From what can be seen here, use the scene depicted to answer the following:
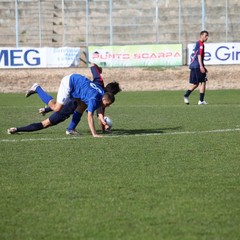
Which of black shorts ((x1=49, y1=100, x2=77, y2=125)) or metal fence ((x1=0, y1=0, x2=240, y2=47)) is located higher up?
metal fence ((x1=0, y1=0, x2=240, y2=47))

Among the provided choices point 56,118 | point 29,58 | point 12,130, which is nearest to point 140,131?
point 56,118

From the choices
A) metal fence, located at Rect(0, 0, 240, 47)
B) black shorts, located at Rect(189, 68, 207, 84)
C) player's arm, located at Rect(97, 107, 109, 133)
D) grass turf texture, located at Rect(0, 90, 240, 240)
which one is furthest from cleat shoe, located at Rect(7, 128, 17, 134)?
metal fence, located at Rect(0, 0, 240, 47)

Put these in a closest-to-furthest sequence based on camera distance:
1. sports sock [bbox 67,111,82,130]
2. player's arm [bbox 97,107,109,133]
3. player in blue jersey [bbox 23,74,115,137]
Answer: player in blue jersey [bbox 23,74,115,137] < player's arm [bbox 97,107,109,133] < sports sock [bbox 67,111,82,130]

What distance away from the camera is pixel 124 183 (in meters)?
8.77

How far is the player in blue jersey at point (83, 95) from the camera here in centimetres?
1318

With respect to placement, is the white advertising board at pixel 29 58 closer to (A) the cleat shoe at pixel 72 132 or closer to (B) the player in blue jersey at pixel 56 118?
(A) the cleat shoe at pixel 72 132

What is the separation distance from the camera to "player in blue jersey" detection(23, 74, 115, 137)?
519 inches

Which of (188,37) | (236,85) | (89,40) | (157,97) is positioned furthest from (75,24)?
(157,97)

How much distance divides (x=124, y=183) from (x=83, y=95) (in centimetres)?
506

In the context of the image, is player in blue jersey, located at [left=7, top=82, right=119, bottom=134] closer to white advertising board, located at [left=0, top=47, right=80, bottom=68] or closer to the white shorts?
the white shorts

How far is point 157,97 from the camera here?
26.7 meters

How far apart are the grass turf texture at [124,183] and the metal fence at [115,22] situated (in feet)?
77.1

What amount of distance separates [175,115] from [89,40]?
21.4 m

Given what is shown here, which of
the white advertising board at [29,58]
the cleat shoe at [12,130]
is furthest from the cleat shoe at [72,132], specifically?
the white advertising board at [29,58]
